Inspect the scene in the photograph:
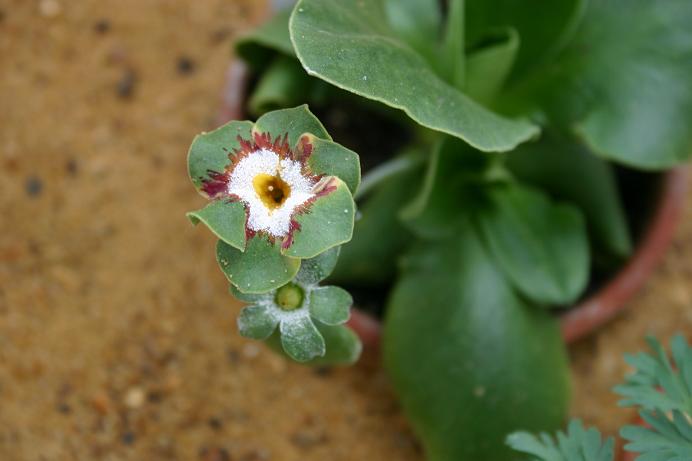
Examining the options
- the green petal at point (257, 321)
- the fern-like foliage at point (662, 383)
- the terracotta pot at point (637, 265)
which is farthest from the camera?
the terracotta pot at point (637, 265)

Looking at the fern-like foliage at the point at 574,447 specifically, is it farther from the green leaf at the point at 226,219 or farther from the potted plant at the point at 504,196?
the green leaf at the point at 226,219

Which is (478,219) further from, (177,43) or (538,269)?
(177,43)

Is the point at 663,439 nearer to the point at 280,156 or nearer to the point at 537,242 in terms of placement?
the point at 537,242

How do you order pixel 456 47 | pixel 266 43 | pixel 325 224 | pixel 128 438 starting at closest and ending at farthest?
pixel 325 224
pixel 456 47
pixel 266 43
pixel 128 438

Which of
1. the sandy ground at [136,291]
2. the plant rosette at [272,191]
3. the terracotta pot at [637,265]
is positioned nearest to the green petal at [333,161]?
the plant rosette at [272,191]

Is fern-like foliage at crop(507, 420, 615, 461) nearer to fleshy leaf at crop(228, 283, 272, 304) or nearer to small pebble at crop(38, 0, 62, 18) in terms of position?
fleshy leaf at crop(228, 283, 272, 304)

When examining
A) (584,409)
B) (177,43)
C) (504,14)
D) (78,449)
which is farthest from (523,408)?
(177,43)

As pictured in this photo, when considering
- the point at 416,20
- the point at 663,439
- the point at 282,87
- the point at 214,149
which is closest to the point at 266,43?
the point at 282,87
